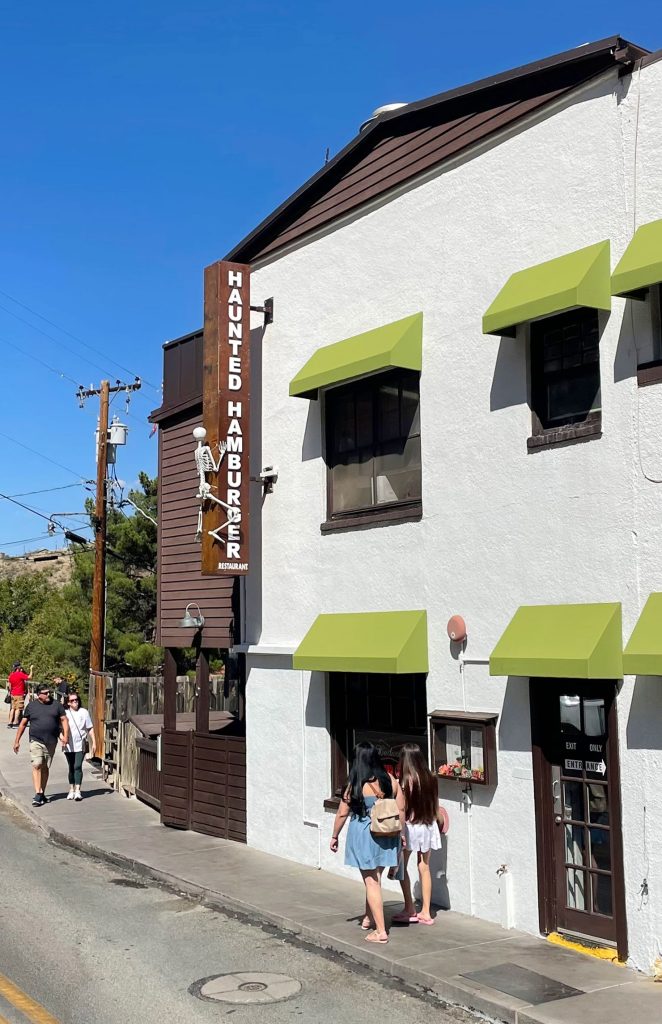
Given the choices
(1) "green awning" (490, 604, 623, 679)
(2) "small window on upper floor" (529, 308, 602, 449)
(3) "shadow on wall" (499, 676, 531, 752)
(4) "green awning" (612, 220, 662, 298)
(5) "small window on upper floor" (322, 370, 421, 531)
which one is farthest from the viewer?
(5) "small window on upper floor" (322, 370, 421, 531)

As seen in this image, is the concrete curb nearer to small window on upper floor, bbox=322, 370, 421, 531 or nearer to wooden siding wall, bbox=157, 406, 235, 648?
wooden siding wall, bbox=157, 406, 235, 648

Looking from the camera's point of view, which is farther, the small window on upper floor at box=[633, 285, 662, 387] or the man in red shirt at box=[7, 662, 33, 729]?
the man in red shirt at box=[7, 662, 33, 729]

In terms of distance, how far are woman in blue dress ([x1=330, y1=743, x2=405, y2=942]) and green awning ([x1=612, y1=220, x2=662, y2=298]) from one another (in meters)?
4.29

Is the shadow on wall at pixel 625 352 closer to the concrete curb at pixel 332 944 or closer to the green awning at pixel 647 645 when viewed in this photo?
the green awning at pixel 647 645

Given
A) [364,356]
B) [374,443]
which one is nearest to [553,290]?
[364,356]

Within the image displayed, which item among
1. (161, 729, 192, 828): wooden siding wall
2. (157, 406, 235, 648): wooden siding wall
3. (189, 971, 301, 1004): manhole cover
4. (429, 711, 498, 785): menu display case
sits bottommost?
(189, 971, 301, 1004): manhole cover

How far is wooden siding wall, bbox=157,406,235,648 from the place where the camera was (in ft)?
46.6

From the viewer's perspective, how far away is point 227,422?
12562 mm

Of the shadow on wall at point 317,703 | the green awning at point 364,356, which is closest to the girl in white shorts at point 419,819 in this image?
the shadow on wall at point 317,703

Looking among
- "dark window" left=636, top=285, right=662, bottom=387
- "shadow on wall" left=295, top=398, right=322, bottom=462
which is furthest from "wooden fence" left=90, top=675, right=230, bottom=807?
"dark window" left=636, top=285, right=662, bottom=387

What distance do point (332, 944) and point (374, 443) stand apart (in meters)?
5.19

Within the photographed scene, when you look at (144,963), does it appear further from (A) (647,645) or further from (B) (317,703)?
(A) (647,645)

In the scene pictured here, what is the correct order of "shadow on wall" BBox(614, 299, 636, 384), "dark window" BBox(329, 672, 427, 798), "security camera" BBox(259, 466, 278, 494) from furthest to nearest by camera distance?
"security camera" BBox(259, 466, 278, 494) → "dark window" BBox(329, 672, 427, 798) → "shadow on wall" BBox(614, 299, 636, 384)

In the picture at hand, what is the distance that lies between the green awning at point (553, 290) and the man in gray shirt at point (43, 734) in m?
10.4
